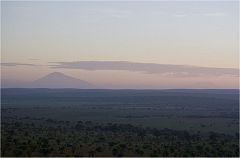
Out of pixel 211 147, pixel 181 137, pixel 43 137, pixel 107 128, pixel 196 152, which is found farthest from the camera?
pixel 107 128

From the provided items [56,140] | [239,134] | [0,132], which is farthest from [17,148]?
[239,134]

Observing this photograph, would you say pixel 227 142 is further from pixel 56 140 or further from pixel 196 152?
pixel 56 140

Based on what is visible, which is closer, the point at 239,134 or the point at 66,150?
the point at 66,150

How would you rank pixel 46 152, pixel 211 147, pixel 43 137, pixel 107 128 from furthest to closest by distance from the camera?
pixel 107 128
pixel 43 137
pixel 211 147
pixel 46 152

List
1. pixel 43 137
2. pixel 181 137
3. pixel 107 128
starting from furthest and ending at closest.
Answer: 1. pixel 107 128
2. pixel 181 137
3. pixel 43 137

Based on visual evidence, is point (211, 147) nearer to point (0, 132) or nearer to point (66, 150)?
point (66, 150)

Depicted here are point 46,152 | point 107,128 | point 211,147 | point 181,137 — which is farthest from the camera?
point 107,128

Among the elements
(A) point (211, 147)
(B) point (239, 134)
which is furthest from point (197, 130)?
(A) point (211, 147)

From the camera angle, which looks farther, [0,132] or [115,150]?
[0,132]
